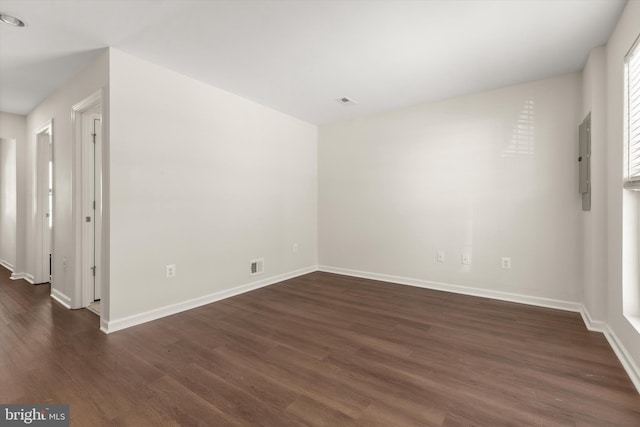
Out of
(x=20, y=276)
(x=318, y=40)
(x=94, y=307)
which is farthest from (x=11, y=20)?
(x=20, y=276)

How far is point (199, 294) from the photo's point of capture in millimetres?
3248

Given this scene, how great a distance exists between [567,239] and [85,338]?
466cm

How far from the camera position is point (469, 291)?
3.63 m

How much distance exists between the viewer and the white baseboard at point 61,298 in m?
3.17

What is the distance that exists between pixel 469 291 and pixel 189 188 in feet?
11.6

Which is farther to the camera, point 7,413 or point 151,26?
point 151,26

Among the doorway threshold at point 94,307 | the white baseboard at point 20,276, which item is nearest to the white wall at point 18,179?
the white baseboard at point 20,276

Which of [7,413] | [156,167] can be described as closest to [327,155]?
[156,167]

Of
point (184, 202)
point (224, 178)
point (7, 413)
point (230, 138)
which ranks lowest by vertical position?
point (7, 413)

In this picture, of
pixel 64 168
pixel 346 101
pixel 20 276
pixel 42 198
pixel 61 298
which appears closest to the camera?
pixel 64 168

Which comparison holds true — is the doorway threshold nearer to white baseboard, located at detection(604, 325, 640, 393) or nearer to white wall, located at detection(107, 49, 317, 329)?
white wall, located at detection(107, 49, 317, 329)

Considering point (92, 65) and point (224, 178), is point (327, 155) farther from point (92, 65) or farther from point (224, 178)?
point (92, 65)

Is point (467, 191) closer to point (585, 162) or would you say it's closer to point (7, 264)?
point (585, 162)

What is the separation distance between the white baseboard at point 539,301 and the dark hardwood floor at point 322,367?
2.5 inches
